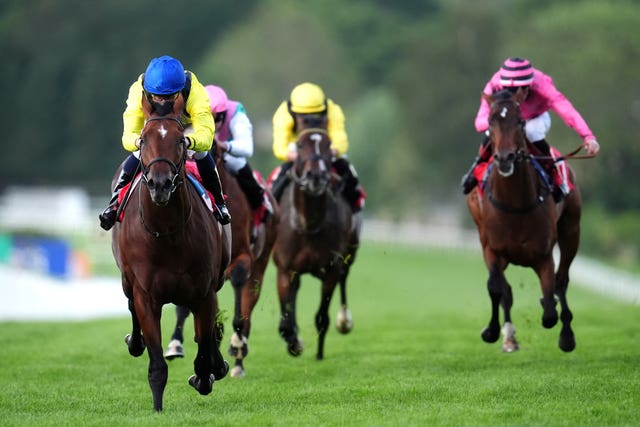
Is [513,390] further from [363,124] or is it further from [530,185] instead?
[363,124]

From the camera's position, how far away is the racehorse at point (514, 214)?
12.4 m

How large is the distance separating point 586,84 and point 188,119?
54246 millimetres

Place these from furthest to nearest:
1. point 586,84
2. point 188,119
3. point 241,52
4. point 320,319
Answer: point 241,52
point 586,84
point 320,319
point 188,119

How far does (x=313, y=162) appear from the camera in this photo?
14.2m

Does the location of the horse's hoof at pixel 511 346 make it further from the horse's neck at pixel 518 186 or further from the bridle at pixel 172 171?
the bridle at pixel 172 171

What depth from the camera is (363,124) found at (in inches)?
3137

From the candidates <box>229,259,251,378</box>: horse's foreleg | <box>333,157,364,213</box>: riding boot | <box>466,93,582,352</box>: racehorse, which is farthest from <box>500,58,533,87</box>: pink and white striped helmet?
<box>229,259,251,378</box>: horse's foreleg

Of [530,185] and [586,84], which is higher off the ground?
[586,84]

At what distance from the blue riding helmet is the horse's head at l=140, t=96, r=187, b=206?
0.19m

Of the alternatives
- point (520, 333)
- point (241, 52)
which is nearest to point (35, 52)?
point (241, 52)

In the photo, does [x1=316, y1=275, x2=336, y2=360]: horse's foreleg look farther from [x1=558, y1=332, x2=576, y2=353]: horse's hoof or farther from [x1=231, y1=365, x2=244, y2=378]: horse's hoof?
[x1=558, y1=332, x2=576, y2=353]: horse's hoof

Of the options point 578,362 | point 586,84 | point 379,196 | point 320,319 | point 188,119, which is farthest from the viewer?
point 379,196

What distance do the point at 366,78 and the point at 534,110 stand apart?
270 feet

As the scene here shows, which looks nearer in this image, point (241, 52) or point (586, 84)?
point (586, 84)
